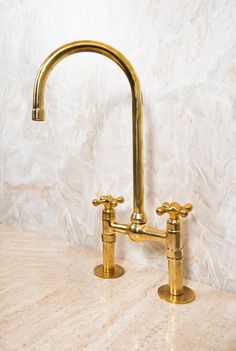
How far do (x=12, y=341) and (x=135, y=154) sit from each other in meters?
0.41

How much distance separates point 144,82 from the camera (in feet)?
2.57

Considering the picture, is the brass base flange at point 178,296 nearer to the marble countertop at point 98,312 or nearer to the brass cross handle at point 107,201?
the marble countertop at point 98,312

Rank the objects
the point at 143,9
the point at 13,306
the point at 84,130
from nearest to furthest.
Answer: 1. the point at 13,306
2. the point at 143,9
3. the point at 84,130

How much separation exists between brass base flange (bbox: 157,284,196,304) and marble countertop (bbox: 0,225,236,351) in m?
0.01

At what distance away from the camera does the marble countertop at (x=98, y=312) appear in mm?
555

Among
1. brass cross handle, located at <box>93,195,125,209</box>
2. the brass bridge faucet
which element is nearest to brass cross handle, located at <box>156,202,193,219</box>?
the brass bridge faucet

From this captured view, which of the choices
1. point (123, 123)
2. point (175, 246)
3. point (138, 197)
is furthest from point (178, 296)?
point (123, 123)

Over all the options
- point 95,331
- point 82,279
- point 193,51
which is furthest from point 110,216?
point 193,51

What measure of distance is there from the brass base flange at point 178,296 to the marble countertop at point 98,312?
0.01 m

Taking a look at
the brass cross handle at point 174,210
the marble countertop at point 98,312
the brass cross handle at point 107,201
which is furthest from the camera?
the brass cross handle at point 107,201

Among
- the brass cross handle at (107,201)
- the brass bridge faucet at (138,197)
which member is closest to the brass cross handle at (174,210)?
the brass bridge faucet at (138,197)

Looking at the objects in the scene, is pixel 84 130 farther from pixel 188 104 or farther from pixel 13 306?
pixel 13 306

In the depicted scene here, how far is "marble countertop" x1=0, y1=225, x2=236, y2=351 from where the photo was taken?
1.82 ft

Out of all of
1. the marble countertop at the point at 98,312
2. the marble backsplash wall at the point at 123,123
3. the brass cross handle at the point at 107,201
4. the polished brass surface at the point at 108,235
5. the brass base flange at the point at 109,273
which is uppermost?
the marble backsplash wall at the point at 123,123
